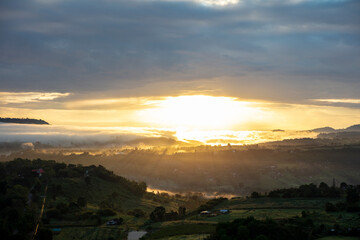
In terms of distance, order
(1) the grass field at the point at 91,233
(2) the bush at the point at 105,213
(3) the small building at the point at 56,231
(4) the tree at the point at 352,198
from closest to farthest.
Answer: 1. (1) the grass field at the point at 91,233
2. (3) the small building at the point at 56,231
3. (4) the tree at the point at 352,198
4. (2) the bush at the point at 105,213

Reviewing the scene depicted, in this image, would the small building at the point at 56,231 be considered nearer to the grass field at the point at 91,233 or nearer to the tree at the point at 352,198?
the grass field at the point at 91,233

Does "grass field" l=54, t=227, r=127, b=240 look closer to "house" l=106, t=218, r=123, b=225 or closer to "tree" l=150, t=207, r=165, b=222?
"house" l=106, t=218, r=123, b=225

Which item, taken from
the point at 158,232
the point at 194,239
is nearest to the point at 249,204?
the point at 158,232

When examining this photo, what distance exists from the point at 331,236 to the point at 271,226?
25343 millimetres

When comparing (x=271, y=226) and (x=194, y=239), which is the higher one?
(x=271, y=226)

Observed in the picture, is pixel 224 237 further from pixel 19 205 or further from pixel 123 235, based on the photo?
pixel 19 205

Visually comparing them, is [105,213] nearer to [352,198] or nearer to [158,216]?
[158,216]

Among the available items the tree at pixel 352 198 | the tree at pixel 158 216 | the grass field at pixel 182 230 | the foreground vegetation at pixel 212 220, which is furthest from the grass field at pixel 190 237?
the tree at pixel 352 198

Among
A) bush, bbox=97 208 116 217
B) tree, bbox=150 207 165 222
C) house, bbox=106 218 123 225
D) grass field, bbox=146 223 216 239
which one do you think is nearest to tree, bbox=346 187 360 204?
grass field, bbox=146 223 216 239


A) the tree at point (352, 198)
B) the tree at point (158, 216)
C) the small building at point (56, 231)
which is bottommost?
the tree at point (158, 216)

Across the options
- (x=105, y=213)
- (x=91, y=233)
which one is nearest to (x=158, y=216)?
(x=105, y=213)

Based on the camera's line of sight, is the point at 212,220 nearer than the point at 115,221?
Yes

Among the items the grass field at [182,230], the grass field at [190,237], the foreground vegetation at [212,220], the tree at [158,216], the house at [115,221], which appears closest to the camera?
the foreground vegetation at [212,220]

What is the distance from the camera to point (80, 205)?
19400cm
